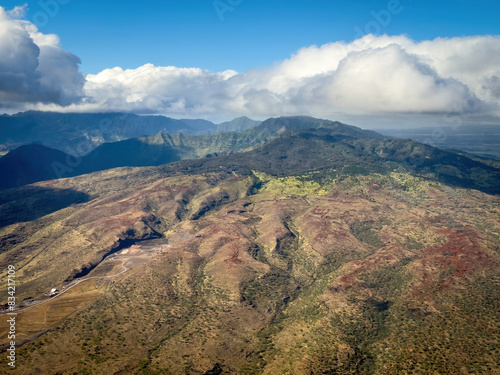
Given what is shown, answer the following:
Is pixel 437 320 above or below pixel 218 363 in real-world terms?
above

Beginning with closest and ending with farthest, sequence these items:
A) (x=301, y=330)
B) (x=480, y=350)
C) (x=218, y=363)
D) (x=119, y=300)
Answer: (x=480, y=350), (x=218, y=363), (x=301, y=330), (x=119, y=300)

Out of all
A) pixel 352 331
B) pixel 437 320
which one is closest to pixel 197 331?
pixel 352 331

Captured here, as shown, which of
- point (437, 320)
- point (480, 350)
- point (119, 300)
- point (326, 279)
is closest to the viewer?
point (480, 350)

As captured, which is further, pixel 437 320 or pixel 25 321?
pixel 25 321

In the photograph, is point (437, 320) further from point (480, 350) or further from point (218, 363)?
point (218, 363)

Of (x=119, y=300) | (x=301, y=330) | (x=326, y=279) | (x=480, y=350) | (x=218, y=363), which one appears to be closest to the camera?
(x=480, y=350)

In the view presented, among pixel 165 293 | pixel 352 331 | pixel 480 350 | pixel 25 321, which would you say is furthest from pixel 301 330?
pixel 25 321

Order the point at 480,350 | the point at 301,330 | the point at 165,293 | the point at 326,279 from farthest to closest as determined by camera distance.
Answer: the point at 326,279 → the point at 165,293 → the point at 301,330 → the point at 480,350

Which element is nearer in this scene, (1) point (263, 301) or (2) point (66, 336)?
(2) point (66, 336)

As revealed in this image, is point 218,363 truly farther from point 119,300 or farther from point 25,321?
point 25,321
